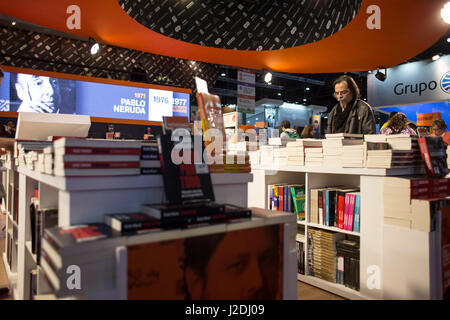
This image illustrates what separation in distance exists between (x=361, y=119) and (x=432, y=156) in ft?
2.85

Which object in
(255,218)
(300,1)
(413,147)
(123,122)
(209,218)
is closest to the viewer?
(209,218)

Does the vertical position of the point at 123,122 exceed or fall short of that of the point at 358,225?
it exceeds it

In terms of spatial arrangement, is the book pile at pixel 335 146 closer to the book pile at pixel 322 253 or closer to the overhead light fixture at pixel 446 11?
the book pile at pixel 322 253

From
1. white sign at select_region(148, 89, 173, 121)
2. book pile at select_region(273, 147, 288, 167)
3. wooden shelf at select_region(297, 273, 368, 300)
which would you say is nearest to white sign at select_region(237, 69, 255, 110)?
book pile at select_region(273, 147, 288, 167)

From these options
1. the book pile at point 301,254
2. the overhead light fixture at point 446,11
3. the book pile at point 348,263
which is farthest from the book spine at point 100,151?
the overhead light fixture at point 446,11

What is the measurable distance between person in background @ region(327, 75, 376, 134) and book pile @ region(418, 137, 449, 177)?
2.27 feet

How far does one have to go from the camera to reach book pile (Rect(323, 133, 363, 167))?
264 cm

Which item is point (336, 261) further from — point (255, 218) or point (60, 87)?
point (60, 87)

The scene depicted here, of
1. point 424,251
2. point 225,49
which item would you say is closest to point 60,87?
point 225,49

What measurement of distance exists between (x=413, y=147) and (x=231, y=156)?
1509 mm

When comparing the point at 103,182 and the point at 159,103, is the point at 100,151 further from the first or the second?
the point at 159,103

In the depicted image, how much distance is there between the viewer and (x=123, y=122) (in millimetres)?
6496

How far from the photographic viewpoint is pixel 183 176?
1466 mm

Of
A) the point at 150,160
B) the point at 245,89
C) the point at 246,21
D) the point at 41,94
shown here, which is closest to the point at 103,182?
the point at 150,160
